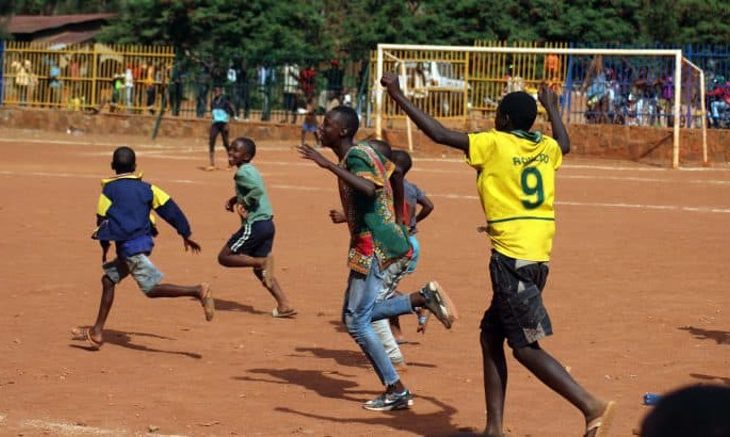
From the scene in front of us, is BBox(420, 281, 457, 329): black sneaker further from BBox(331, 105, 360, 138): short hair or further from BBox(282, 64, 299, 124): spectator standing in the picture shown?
BBox(282, 64, 299, 124): spectator standing

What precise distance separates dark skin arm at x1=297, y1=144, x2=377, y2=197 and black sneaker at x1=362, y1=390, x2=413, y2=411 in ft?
3.41

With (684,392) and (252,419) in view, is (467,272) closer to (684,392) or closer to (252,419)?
(252,419)

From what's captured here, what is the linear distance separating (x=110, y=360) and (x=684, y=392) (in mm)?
6970

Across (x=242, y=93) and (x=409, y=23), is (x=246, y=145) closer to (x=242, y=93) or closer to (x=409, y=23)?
(x=242, y=93)

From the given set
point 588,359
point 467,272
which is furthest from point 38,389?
point 467,272

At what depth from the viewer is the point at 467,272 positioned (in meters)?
12.5

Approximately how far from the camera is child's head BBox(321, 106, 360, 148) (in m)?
6.83

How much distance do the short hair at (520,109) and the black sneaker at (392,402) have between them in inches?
67.7

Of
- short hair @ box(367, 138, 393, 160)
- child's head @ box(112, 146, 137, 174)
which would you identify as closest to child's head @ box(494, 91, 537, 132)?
short hair @ box(367, 138, 393, 160)

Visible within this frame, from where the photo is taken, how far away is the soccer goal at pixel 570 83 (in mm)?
27078

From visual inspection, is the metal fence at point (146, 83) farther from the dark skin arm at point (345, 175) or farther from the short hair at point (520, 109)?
the short hair at point (520, 109)

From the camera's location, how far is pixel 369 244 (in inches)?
266

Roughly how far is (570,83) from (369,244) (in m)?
22.9

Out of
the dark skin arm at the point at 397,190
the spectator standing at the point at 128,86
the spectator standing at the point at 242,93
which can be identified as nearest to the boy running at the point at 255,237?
the dark skin arm at the point at 397,190
